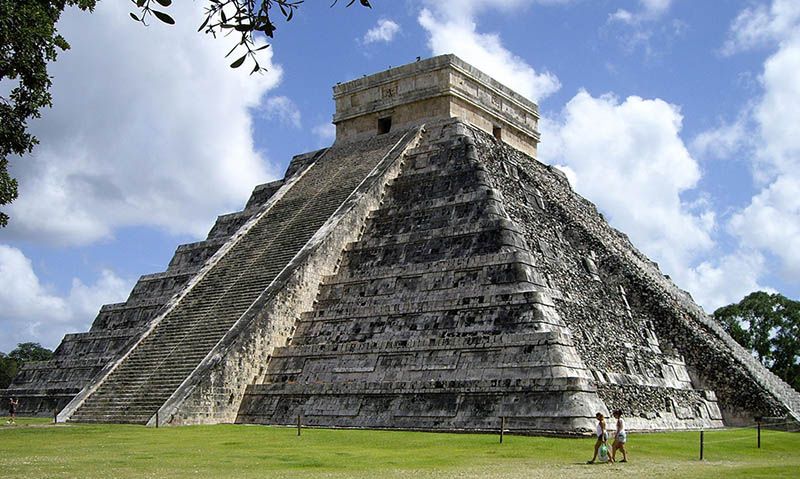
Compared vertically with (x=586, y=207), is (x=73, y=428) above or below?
below

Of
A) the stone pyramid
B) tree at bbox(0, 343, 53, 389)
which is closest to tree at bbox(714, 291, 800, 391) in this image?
the stone pyramid

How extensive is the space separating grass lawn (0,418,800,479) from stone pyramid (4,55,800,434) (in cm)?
112

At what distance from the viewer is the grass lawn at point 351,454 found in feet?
33.7

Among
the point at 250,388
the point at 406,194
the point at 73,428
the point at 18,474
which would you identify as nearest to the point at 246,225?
the point at 406,194

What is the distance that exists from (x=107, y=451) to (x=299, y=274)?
769 centimetres

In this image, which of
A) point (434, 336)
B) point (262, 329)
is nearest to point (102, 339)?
point (262, 329)

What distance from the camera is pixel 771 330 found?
1383 inches

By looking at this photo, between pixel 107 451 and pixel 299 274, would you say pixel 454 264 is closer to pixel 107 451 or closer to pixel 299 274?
pixel 299 274

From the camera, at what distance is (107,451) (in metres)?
12.3

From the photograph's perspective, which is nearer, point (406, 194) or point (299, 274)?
point (299, 274)

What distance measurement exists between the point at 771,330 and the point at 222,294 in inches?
951

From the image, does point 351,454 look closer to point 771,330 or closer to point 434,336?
point 434,336

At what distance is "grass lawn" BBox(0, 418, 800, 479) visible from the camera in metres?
10.3

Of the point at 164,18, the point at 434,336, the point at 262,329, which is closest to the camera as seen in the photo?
the point at 164,18
